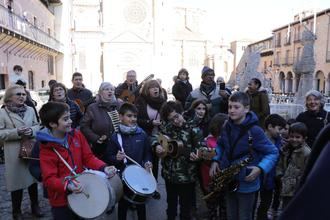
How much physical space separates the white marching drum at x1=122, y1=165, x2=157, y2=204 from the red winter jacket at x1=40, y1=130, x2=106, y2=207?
1.15ft

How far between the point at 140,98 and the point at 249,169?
239cm

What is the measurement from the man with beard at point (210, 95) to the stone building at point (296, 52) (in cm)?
2334

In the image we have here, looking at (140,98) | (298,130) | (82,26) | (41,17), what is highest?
(82,26)

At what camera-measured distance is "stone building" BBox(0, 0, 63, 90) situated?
16.3 metres

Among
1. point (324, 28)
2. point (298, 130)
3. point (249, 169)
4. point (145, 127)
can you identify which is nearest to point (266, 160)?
point (249, 169)

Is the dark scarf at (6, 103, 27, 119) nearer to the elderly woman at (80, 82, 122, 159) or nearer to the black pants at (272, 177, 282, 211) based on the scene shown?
the elderly woman at (80, 82, 122, 159)

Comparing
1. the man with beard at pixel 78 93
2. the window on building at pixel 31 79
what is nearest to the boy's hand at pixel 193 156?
the man with beard at pixel 78 93

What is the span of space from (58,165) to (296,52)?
39.9 meters

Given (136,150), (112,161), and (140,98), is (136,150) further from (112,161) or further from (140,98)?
(140,98)

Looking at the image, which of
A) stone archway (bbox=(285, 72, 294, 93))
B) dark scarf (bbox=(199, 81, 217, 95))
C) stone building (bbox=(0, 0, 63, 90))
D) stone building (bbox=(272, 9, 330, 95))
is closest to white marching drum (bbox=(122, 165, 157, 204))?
dark scarf (bbox=(199, 81, 217, 95))

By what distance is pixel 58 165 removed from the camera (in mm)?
2803

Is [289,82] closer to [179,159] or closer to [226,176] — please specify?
[179,159]

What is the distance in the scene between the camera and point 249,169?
9.49 ft

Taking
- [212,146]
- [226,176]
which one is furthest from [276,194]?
[226,176]
